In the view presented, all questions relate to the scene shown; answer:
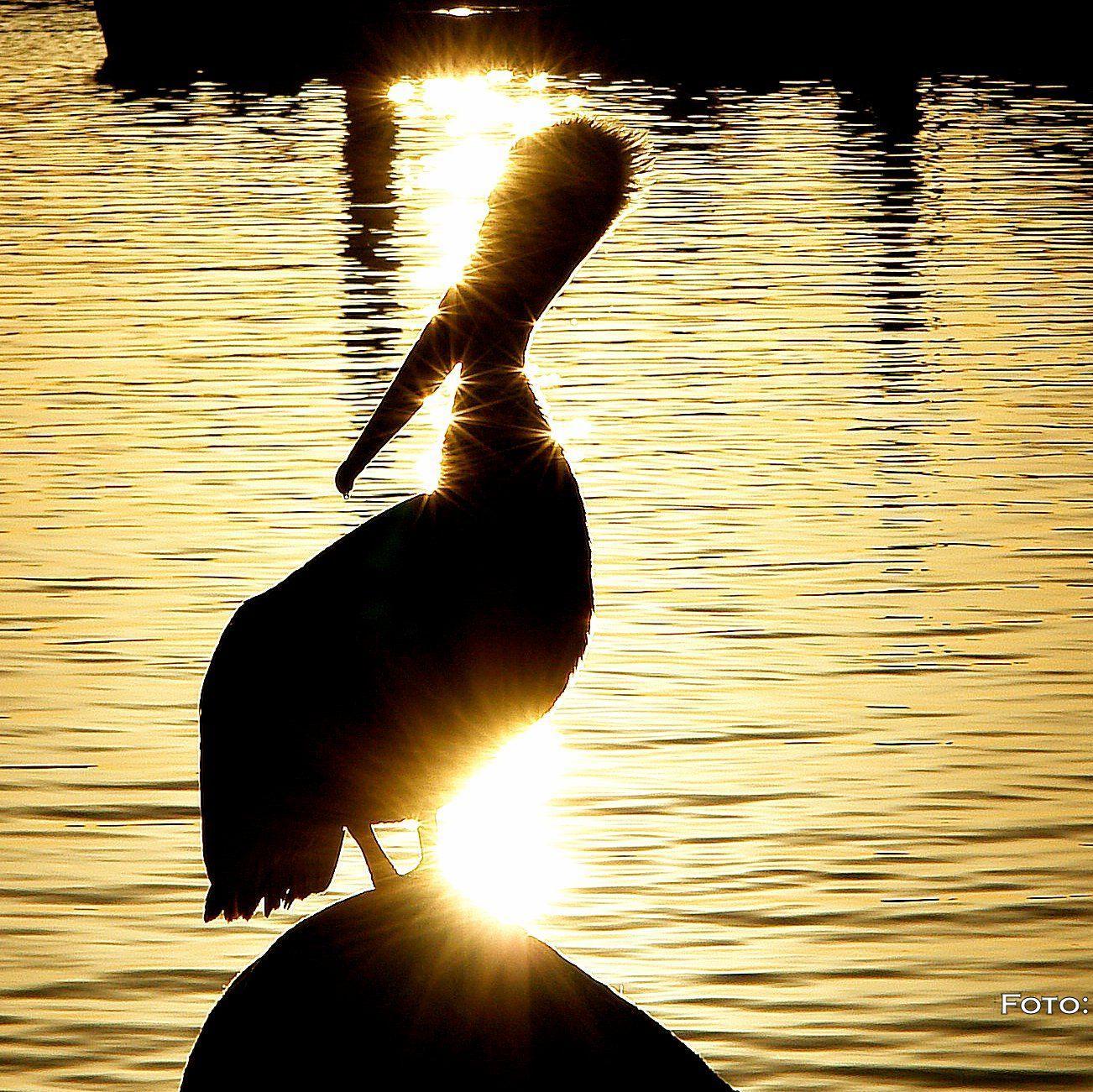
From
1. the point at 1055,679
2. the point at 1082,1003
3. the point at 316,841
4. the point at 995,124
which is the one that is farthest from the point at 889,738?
the point at 995,124

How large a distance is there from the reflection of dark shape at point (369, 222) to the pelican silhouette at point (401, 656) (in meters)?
10.2

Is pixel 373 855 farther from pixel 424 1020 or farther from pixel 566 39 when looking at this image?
pixel 566 39

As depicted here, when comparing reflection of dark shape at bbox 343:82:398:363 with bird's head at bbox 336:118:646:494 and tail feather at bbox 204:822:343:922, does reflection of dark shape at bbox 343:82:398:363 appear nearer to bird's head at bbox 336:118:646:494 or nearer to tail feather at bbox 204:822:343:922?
bird's head at bbox 336:118:646:494

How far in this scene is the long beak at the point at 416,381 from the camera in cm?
488

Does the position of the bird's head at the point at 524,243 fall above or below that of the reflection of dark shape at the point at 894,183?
above

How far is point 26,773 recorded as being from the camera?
7.32m

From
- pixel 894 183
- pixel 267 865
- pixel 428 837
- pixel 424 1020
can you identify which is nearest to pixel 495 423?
pixel 428 837

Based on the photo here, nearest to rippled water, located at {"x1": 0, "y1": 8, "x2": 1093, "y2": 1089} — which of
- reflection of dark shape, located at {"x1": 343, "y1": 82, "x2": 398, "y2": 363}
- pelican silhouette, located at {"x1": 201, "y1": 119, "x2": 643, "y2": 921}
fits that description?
reflection of dark shape, located at {"x1": 343, "y1": 82, "x2": 398, "y2": 363}

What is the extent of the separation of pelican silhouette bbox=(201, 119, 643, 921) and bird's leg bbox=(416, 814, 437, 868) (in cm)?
13

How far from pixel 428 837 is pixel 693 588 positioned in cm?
462

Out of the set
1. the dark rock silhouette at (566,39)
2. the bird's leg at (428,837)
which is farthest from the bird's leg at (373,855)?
the dark rock silhouette at (566,39)

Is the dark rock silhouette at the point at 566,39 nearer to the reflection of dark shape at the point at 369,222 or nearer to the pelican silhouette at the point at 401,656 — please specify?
the reflection of dark shape at the point at 369,222

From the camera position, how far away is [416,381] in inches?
193

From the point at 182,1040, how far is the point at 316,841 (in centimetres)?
97
